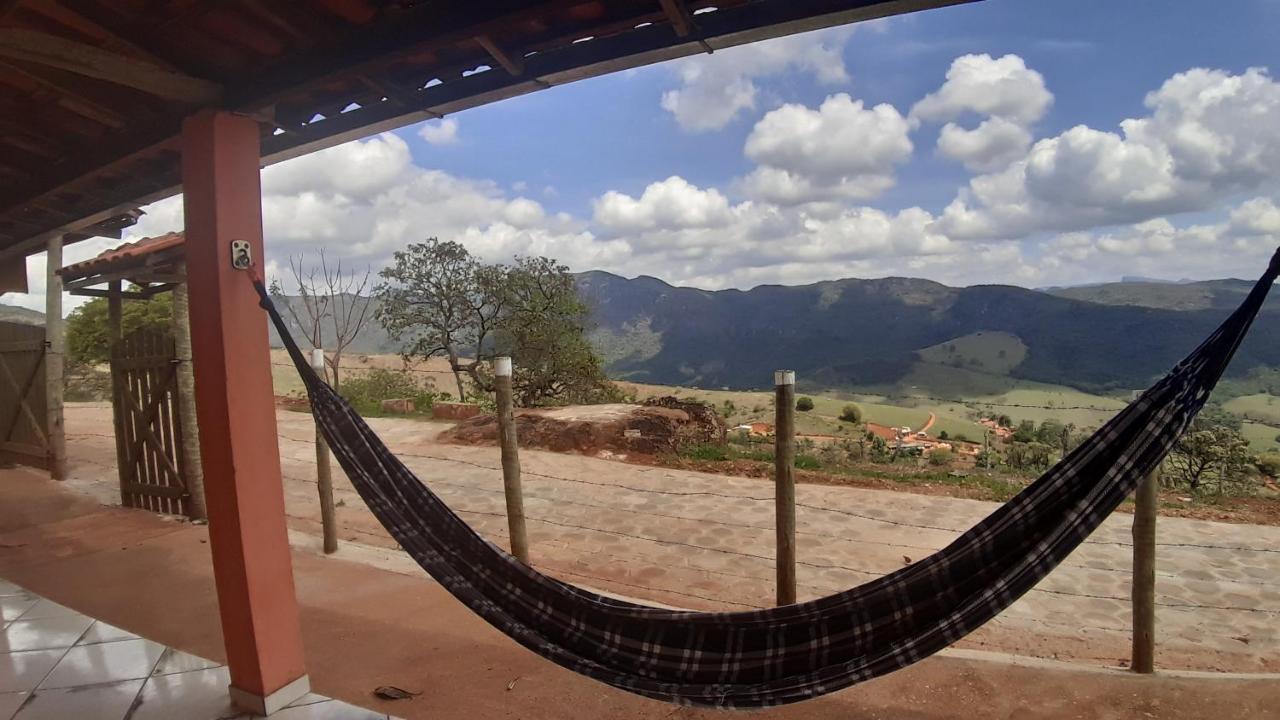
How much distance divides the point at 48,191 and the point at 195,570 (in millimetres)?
1941

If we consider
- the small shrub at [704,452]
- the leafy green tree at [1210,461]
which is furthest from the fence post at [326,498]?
the leafy green tree at [1210,461]

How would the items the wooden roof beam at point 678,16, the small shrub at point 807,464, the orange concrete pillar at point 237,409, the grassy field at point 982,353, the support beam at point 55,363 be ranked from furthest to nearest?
the grassy field at point 982,353 → the small shrub at point 807,464 → the support beam at point 55,363 → the orange concrete pillar at point 237,409 → the wooden roof beam at point 678,16

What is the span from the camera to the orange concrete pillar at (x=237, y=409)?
1784 mm

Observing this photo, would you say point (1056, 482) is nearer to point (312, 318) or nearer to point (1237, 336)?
point (1237, 336)

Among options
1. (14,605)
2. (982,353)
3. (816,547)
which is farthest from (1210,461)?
(982,353)

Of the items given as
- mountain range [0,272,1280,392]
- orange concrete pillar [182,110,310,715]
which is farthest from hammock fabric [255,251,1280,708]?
mountain range [0,272,1280,392]

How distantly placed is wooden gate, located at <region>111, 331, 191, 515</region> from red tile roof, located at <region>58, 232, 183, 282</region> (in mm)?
774

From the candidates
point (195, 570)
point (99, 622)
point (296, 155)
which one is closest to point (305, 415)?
point (195, 570)

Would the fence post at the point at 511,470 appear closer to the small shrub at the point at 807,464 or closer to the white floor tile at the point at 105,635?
the white floor tile at the point at 105,635

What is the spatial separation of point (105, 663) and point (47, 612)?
87 centimetres

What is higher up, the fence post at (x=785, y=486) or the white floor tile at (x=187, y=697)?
the fence post at (x=785, y=486)

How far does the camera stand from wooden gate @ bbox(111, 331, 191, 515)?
444 centimetres

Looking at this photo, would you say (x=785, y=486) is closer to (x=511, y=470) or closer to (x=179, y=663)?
(x=511, y=470)

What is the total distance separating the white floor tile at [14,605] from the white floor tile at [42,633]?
9 cm
